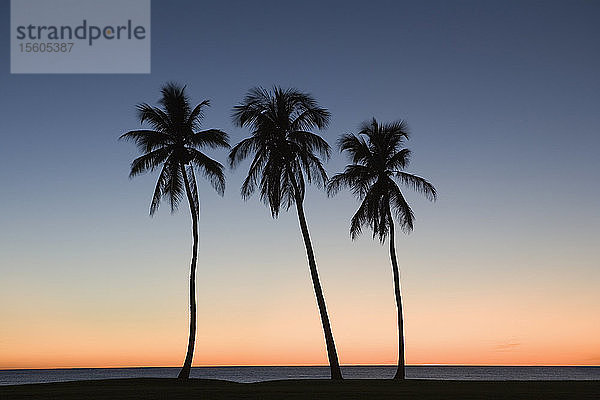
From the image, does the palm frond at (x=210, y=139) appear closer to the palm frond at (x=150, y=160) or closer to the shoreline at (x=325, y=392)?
the palm frond at (x=150, y=160)

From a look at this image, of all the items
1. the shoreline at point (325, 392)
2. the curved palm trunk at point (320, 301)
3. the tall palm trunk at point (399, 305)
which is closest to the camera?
the shoreline at point (325, 392)

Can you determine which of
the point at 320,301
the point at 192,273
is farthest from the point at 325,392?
the point at 192,273

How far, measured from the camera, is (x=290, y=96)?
140 ft

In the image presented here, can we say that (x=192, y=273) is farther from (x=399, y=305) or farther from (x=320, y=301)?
(x=399, y=305)

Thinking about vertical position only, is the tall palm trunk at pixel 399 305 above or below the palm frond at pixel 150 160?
below

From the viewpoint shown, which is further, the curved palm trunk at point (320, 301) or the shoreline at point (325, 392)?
the curved palm trunk at point (320, 301)

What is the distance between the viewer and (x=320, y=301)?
139ft

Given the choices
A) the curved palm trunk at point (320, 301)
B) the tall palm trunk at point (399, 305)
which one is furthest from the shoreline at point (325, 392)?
the tall palm trunk at point (399, 305)

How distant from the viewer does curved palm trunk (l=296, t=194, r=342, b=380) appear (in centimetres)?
4184

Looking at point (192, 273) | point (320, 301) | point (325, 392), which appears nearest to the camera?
point (325, 392)

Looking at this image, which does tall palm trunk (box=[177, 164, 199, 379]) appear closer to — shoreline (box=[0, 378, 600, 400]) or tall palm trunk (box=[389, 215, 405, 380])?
shoreline (box=[0, 378, 600, 400])

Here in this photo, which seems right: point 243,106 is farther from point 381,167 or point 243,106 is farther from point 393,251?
point 393,251

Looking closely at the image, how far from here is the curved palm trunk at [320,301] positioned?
41.8 meters

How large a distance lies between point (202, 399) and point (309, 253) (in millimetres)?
16351
